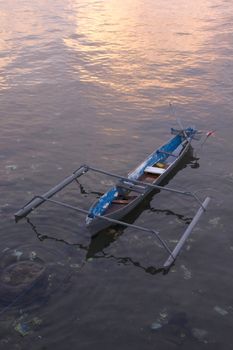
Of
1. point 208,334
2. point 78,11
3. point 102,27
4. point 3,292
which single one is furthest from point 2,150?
point 78,11

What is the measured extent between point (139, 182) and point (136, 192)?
1.21 m

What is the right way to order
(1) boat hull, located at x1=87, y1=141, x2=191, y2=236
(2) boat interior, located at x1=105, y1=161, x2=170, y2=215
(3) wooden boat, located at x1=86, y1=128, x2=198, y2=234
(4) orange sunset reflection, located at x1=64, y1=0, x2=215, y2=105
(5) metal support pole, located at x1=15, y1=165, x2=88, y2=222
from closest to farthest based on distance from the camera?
(1) boat hull, located at x1=87, y1=141, x2=191, y2=236 < (3) wooden boat, located at x1=86, y1=128, x2=198, y2=234 < (5) metal support pole, located at x1=15, y1=165, x2=88, y2=222 < (2) boat interior, located at x1=105, y1=161, x2=170, y2=215 < (4) orange sunset reflection, located at x1=64, y1=0, x2=215, y2=105

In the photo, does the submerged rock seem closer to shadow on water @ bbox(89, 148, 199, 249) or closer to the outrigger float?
the outrigger float

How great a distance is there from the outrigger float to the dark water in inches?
28.2

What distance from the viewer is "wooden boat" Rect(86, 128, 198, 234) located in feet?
57.6

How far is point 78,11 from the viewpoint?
53.8 m

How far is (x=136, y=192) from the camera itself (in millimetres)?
19781

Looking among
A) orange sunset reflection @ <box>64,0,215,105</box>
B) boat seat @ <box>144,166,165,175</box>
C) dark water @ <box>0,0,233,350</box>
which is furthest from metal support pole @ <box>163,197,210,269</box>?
orange sunset reflection @ <box>64,0,215,105</box>

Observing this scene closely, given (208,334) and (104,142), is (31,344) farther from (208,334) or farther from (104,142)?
(104,142)

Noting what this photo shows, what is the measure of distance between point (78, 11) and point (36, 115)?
3062 cm

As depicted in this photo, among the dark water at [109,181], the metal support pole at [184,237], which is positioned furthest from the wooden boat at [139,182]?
the metal support pole at [184,237]

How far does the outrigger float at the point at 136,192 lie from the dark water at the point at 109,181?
2.35 feet

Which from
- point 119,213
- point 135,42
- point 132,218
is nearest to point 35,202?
point 119,213

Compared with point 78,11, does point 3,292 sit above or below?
below
